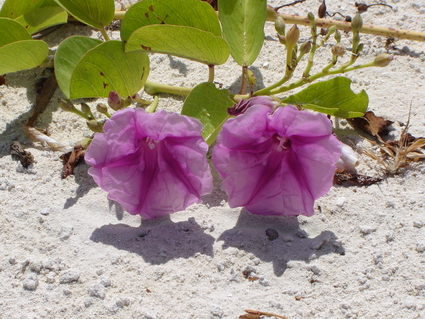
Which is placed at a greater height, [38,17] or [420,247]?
[38,17]

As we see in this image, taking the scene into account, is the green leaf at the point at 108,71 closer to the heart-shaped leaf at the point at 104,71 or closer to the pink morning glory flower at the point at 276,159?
the heart-shaped leaf at the point at 104,71

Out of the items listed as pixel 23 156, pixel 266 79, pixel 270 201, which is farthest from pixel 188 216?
pixel 266 79

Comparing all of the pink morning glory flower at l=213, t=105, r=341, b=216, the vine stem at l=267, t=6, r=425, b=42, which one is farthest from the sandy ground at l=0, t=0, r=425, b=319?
the vine stem at l=267, t=6, r=425, b=42

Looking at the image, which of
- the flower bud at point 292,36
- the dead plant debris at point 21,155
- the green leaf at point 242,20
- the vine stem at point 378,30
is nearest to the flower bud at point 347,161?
the flower bud at point 292,36

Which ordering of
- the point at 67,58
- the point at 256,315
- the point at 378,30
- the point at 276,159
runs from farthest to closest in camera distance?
the point at 378,30, the point at 67,58, the point at 276,159, the point at 256,315

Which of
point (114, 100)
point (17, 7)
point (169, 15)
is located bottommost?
point (114, 100)

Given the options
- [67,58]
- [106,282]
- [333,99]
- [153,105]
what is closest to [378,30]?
[333,99]

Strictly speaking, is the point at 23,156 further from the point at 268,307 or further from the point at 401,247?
the point at 401,247

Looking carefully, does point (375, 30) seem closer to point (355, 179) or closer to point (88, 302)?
point (355, 179)
